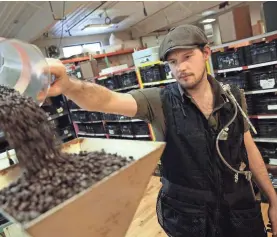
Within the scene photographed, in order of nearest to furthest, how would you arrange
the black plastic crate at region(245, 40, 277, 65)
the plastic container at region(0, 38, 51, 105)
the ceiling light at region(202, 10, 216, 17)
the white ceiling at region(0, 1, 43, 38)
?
the plastic container at region(0, 38, 51, 105) < the black plastic crate at region(245, 40, 277, 65) < the white ceiling at region(0, 1, 43, 38) < the ceiling light at region(202, 10, 216, 17)

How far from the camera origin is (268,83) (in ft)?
11.3

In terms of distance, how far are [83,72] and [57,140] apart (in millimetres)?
5359

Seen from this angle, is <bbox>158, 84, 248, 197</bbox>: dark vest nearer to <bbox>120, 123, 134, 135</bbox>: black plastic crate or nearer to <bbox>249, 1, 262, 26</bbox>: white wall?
<bbox>120, 123, 134, 135</bbox>: black plastic crate

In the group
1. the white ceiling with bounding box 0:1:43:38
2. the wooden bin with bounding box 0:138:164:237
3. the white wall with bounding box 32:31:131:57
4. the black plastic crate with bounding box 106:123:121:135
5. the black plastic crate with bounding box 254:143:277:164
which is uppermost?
the white ceiling with bounding box 0:1:43:38

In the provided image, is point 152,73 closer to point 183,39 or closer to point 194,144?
point 183,39

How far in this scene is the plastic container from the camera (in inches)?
42.9

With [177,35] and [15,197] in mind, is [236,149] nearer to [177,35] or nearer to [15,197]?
[177,35]

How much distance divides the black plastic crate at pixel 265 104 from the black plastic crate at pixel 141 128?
209cm

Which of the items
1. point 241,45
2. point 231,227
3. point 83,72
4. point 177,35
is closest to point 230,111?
point 177,35

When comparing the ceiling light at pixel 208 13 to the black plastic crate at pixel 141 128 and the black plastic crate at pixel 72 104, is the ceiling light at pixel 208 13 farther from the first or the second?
the black plastic crate at pixel 141 128

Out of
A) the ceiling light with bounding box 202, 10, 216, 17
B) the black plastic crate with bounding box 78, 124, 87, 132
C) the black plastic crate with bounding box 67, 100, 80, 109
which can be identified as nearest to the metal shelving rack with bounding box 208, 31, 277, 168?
the black plastic crate with bounding box 67, 100, 80, 109

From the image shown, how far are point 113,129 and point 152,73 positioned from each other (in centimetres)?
170

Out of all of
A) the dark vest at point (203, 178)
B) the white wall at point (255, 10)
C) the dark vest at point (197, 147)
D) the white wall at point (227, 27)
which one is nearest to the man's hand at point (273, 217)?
the dark vest at point (203, 178)

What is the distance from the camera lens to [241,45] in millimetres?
3758
